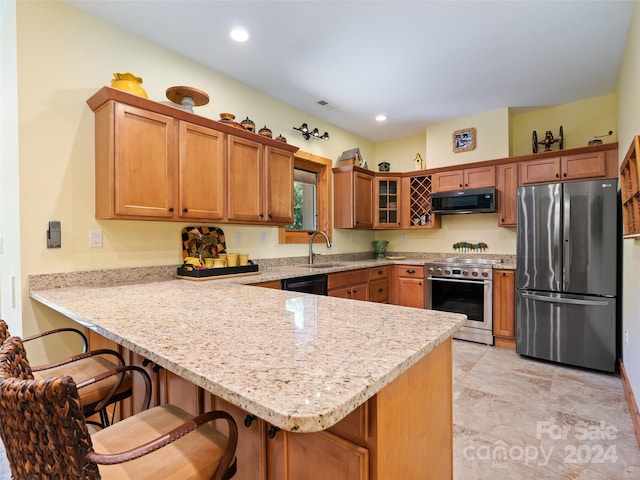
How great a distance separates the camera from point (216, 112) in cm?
310

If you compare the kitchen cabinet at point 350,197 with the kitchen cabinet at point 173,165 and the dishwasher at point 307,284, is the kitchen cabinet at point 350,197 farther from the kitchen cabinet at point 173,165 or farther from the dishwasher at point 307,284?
the kitchen cabinet at point 173,165

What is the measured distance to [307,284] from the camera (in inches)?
122

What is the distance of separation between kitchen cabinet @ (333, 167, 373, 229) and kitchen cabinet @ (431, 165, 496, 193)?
96cm

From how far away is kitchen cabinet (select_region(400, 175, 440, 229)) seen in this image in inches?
182

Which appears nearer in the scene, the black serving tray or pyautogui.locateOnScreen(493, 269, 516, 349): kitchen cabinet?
the black serving tray

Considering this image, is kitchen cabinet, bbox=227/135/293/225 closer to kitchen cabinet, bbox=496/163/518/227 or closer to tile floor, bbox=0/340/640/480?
tile floor, bbox=0/340/640/480

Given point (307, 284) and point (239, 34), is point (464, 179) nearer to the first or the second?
point (307, 284)

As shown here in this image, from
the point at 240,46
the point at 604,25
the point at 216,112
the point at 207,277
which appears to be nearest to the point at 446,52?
the point at 604,25

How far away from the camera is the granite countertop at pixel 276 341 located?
67 centimetres

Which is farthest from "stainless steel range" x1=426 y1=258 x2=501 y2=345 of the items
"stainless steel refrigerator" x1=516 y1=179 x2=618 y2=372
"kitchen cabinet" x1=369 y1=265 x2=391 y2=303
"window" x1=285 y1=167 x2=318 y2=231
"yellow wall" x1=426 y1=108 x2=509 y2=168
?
"window" x1=285 y1=167 x2=318 y2=231

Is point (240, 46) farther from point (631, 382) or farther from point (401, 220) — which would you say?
point (631, 382)

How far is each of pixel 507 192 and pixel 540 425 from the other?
2664mm

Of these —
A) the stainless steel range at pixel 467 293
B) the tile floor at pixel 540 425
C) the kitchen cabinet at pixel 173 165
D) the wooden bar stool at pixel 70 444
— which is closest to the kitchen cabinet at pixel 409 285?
the stainless steel range at pixel 467 293

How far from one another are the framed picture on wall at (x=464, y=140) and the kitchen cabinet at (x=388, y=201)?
2.85 ft
